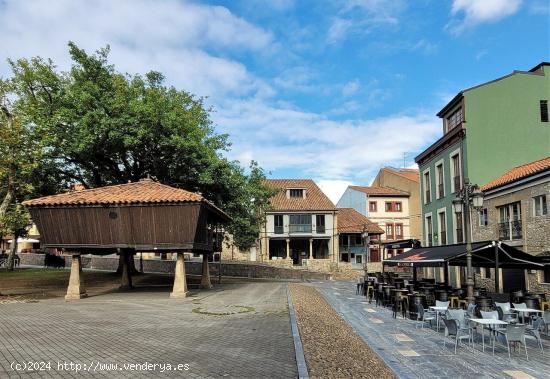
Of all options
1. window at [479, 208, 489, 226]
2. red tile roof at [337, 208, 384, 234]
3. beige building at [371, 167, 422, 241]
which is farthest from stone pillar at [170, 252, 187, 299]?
beige building at [371, 167, 422, 241]

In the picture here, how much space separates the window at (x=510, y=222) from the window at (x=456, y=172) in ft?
14.0

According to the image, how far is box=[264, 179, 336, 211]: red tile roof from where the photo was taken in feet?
178

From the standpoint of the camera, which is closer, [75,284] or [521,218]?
[75,284]

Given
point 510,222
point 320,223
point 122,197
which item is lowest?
point 510,222

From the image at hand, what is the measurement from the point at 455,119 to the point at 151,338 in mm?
26576

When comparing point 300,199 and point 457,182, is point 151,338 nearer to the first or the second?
point 457,182

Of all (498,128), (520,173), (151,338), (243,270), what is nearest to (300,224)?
(243,270)

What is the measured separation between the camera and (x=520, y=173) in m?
24.2

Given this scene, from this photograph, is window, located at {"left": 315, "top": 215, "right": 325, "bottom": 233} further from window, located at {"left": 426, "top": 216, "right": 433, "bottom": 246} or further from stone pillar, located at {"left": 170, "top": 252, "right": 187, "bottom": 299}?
stone pillar, located at {"left": 170, "top": 252, "right": 187, "bottom": 299}

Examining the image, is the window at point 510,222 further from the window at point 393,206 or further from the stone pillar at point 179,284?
the window at point 393,206

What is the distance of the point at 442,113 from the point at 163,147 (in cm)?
2010

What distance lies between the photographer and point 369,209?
6078 cm

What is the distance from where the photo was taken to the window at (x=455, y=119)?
29.7 meters

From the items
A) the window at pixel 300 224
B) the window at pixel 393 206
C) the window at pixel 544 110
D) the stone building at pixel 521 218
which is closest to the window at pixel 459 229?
the stone building at pixel 521 218
